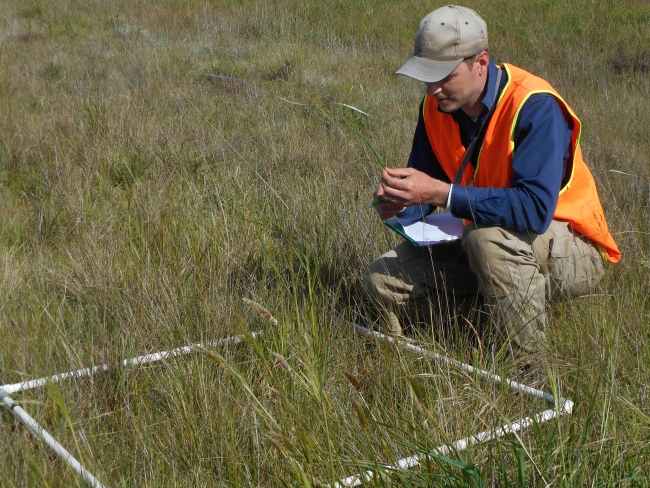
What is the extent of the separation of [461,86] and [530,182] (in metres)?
0.47

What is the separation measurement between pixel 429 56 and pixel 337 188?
5.13 feet

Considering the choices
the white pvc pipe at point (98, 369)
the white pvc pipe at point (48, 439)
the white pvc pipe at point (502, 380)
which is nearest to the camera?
the white pvc pipe at point (48, 439)

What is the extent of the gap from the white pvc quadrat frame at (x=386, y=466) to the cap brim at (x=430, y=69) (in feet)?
3.23

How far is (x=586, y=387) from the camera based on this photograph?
229 centimetres

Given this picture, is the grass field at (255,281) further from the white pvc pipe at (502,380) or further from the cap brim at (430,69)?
the cap brim at (430,69)

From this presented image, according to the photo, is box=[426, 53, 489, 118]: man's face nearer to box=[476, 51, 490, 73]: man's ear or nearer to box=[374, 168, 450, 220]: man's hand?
box=[476, 51, 490, 73]: man's ear

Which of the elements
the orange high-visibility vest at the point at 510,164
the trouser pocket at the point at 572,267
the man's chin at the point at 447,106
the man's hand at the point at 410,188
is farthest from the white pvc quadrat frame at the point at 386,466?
the man's chin at the point at 447,106

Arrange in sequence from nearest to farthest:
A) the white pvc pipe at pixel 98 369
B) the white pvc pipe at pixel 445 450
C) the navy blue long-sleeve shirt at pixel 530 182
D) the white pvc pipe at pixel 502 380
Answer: the white pvc pipe at pixel 445 450 → the white pvc pipe at pixel 502 380 → the white pvc pipe at pixel 98 369 → the navy blue long-sleeve shirt at pixel 530 182

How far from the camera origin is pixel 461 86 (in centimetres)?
297

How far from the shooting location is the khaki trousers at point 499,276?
2830 mm

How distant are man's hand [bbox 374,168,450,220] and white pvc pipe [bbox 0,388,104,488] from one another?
144 centimetres

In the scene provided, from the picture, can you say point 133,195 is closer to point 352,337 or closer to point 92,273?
point 92,273

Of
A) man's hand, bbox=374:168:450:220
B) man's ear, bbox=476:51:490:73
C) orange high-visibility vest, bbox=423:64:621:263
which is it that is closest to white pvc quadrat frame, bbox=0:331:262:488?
man's hand, bbox=374:168:450:220

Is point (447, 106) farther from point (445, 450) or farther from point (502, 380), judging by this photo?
point (445, 450)
